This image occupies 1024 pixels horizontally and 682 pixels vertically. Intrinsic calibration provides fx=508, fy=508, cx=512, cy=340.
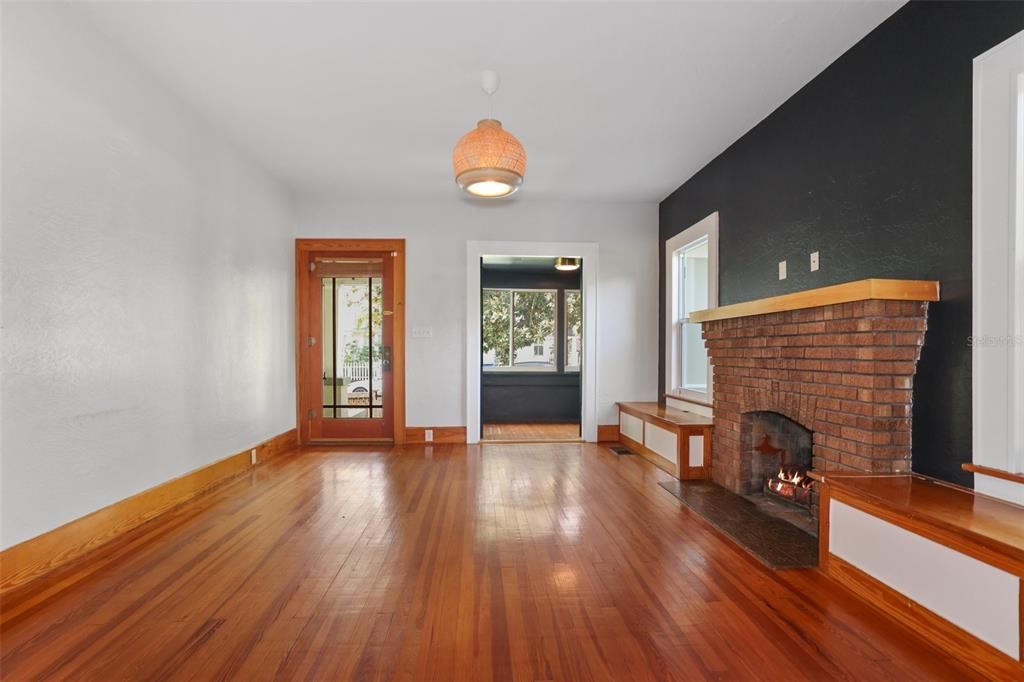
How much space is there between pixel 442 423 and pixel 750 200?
378 cm

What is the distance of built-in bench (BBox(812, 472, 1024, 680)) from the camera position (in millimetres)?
1590

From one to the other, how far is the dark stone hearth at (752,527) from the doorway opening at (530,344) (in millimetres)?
3966

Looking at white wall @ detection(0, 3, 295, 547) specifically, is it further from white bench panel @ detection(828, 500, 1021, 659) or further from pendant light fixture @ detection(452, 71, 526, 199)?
white bench panel @ detection(828, 500, 1021, 659)

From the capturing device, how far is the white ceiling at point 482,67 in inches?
99.6

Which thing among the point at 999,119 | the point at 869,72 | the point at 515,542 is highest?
the point at 869,72

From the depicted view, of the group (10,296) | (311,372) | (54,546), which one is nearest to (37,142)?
(10,296)

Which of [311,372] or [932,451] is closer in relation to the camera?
[932,451]

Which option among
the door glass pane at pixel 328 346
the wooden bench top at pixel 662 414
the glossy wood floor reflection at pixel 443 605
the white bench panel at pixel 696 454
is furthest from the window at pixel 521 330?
the glossy wood floor reflection at pixel 443 605

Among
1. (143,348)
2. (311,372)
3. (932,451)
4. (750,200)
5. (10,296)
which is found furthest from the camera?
(311,372)

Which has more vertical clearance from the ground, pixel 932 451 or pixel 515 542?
pixel 932 451

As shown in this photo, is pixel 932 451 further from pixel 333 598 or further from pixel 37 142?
pixel 37 142

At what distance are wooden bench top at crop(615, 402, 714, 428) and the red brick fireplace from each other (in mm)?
449

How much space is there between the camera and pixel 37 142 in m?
2.31

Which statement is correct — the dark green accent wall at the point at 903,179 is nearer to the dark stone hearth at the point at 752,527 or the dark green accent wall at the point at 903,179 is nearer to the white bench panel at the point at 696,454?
the dark stone hearth at the point at 752,527
